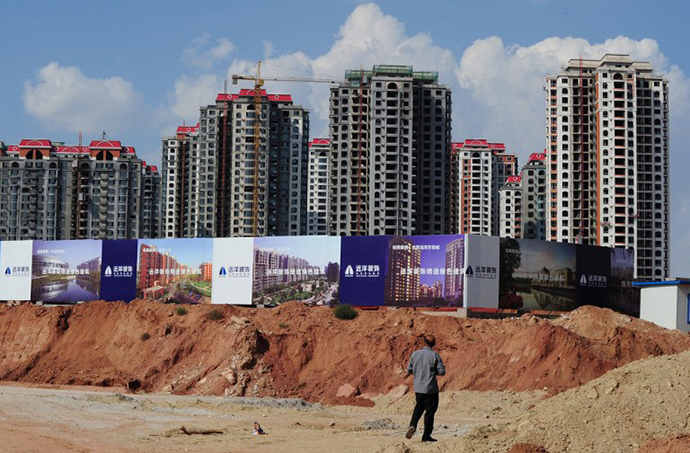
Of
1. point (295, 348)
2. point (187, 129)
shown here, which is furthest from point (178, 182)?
point (295, 348)

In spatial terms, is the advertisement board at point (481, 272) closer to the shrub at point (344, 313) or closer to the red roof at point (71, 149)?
the shrub at point (344, 313)

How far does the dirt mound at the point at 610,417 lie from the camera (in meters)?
16.2

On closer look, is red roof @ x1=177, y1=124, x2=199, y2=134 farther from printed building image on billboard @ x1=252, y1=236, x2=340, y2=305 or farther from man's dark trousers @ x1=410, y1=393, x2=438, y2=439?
man's dark trousers @ x1=410, y1=393, x2=438, y2=439

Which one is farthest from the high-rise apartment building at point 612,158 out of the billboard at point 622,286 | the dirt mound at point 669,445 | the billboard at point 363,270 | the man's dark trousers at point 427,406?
the dirt mound at point 669,445

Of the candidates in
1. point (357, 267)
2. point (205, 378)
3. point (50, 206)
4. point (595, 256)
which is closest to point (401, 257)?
point (357, 267)

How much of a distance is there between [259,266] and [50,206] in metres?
105

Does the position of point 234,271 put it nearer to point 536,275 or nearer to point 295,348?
point 536,275

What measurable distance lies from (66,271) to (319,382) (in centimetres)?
4166

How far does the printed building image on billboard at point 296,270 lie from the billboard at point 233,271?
617mm

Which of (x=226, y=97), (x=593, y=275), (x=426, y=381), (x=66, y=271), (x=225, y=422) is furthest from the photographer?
(x=226, y=97)

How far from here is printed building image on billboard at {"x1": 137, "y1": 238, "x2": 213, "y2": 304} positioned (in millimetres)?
73875

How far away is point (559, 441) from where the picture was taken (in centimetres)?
1620

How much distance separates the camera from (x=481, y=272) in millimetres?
67250

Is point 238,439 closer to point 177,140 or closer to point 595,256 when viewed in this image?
point 595,256
